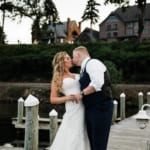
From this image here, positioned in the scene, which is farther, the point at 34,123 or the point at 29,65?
the point at 29,65

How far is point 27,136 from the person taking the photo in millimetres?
7930

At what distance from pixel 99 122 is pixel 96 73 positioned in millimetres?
650

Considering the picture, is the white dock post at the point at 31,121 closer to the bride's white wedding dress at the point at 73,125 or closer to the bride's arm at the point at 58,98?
the bride's white wedding dress at the point at 73,125

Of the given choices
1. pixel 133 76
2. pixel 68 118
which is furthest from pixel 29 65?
pixel 68 118

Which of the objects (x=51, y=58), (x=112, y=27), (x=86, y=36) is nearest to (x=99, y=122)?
(x=51, y=58)

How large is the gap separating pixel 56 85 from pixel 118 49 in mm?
31356

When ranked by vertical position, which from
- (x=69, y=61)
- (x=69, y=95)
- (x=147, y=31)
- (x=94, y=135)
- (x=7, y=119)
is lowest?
(x=7, y=119)

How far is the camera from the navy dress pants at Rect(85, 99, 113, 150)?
5352 mm

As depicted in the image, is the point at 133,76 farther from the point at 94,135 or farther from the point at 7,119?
the point at 94,135

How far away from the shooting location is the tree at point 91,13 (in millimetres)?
57138

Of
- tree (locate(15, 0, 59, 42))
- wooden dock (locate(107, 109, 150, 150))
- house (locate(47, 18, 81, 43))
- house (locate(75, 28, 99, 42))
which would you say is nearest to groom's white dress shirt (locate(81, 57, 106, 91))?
wooden dock (locate(107, 109, 150, 150))

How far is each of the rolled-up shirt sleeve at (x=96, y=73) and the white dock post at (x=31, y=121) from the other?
2.45m

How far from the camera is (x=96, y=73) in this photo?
5.28 meters

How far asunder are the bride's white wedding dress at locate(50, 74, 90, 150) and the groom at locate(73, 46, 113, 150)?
0.34ft
